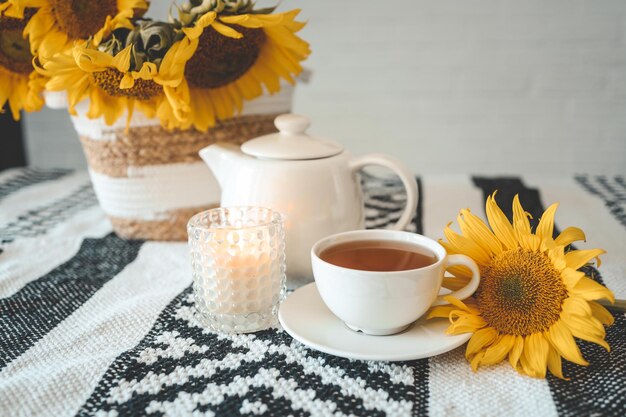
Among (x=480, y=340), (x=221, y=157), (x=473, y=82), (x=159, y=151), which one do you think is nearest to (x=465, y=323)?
(x=480, y=340)

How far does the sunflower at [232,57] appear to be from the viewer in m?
0.64

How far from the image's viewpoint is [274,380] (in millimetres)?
464

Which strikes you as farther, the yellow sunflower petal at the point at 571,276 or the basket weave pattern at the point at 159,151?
the basket weave pattern at the point at 159,151

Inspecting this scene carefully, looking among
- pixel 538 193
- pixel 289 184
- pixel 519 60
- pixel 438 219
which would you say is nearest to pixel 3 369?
pixel 289 184

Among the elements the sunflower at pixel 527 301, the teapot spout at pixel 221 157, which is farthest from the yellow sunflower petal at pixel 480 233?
the teapot spout at pixel 221 157

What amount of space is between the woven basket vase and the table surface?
0.05 metres

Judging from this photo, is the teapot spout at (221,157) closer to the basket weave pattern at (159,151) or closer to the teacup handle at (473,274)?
the basket weave pattern at (159,151)

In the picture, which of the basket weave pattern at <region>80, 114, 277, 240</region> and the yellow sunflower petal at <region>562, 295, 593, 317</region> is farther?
the basket weave pattern at <region>80, 114, 277, 240</region>

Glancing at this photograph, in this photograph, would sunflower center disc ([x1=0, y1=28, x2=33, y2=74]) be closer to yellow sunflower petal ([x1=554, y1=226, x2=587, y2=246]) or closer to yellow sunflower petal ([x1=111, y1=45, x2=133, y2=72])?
yellow sunflower petal ([x1=111, y1=45, x2=133, y2=72])

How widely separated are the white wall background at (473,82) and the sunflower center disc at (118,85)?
1413 millimetres

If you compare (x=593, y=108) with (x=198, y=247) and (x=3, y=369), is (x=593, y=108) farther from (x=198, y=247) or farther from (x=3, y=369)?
(x=3, y=369)

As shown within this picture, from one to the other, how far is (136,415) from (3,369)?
15 centimetres

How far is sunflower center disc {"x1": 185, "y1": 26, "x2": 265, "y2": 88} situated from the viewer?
668 mm

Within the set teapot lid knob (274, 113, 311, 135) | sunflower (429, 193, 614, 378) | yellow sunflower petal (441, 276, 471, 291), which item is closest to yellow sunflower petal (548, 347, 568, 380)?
sunflower (429, 193, 614, 378)
